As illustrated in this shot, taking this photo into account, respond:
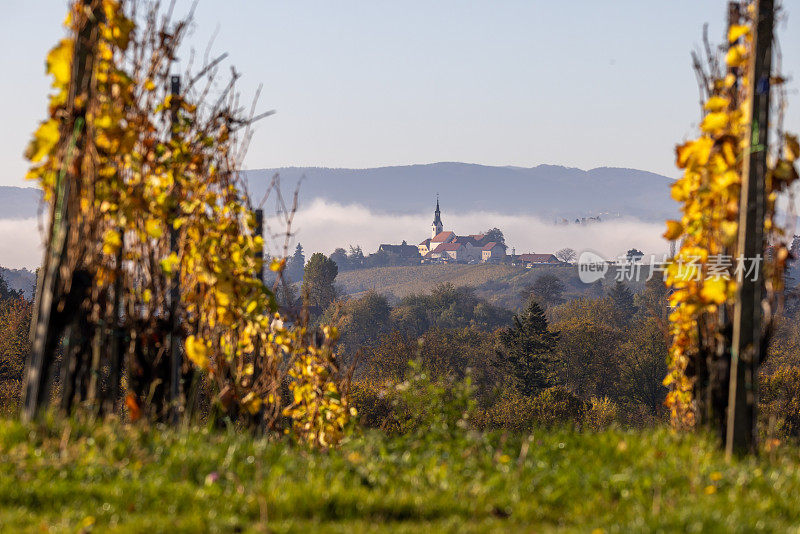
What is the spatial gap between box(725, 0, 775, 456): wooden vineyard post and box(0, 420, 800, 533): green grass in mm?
328

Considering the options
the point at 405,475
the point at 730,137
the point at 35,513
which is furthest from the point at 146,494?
the point at 730,137

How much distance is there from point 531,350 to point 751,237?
150 feet

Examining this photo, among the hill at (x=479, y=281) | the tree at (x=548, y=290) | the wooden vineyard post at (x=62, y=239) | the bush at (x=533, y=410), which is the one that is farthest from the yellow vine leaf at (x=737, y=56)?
the hill at (x=479, y=281)

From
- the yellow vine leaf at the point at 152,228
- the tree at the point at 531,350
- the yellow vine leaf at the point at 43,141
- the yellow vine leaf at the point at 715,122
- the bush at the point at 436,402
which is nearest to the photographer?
the yellow vine leaf at the point at 43,141

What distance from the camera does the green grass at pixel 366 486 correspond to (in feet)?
13.3

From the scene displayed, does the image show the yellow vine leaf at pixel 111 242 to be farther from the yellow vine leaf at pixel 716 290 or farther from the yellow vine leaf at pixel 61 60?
the yellow vine leaf at pixel 716 290

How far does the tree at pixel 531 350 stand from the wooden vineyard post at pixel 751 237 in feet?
146

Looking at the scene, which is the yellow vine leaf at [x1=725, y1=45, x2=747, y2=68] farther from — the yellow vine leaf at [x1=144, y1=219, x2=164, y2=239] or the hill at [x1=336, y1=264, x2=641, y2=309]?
the hill at [x1=336, y1=264, x2=641, y2=309]

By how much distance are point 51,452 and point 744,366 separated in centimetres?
434

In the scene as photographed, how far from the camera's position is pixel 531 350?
5050cm

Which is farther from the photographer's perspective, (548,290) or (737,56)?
(548,290)

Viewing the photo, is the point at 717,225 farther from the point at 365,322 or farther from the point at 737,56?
the point at 365,322

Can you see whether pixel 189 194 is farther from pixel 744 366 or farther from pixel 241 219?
pixel 744 366

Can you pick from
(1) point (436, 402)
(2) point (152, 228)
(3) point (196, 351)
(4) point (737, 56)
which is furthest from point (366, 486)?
(4) point (737, 56)
